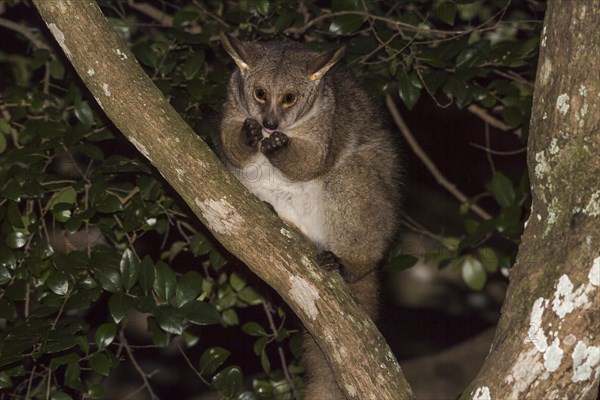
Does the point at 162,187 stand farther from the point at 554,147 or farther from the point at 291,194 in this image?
the point at 554,147

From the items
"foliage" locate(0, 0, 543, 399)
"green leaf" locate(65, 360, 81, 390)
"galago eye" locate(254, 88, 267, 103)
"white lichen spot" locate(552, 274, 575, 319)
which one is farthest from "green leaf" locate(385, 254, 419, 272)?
"white lichen spot" locate(552, 274, 575, 319)

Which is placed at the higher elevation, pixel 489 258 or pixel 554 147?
pixel 554 147

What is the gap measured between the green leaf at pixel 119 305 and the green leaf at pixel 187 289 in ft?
0.85

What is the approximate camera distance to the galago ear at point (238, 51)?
4.85m

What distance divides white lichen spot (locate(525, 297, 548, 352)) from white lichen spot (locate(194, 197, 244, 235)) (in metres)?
1.23

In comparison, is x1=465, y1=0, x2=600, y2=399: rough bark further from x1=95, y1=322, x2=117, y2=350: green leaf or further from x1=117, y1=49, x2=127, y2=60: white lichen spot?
x1=95, y1=322, x2=117, y2=350: green leaf

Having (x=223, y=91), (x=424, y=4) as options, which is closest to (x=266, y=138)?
(x=223, y=91)

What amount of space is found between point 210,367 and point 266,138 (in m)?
1.26

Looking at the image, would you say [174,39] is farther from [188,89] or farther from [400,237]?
[400,237]

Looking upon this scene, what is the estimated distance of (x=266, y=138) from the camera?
4781 millimetres

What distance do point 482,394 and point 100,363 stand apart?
2.11 metres

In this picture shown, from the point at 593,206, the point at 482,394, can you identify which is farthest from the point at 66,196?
the point at 593,206

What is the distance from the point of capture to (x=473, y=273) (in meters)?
5.44

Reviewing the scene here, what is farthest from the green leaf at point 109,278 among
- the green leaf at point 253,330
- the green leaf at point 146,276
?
the green leaf at point 253,330
